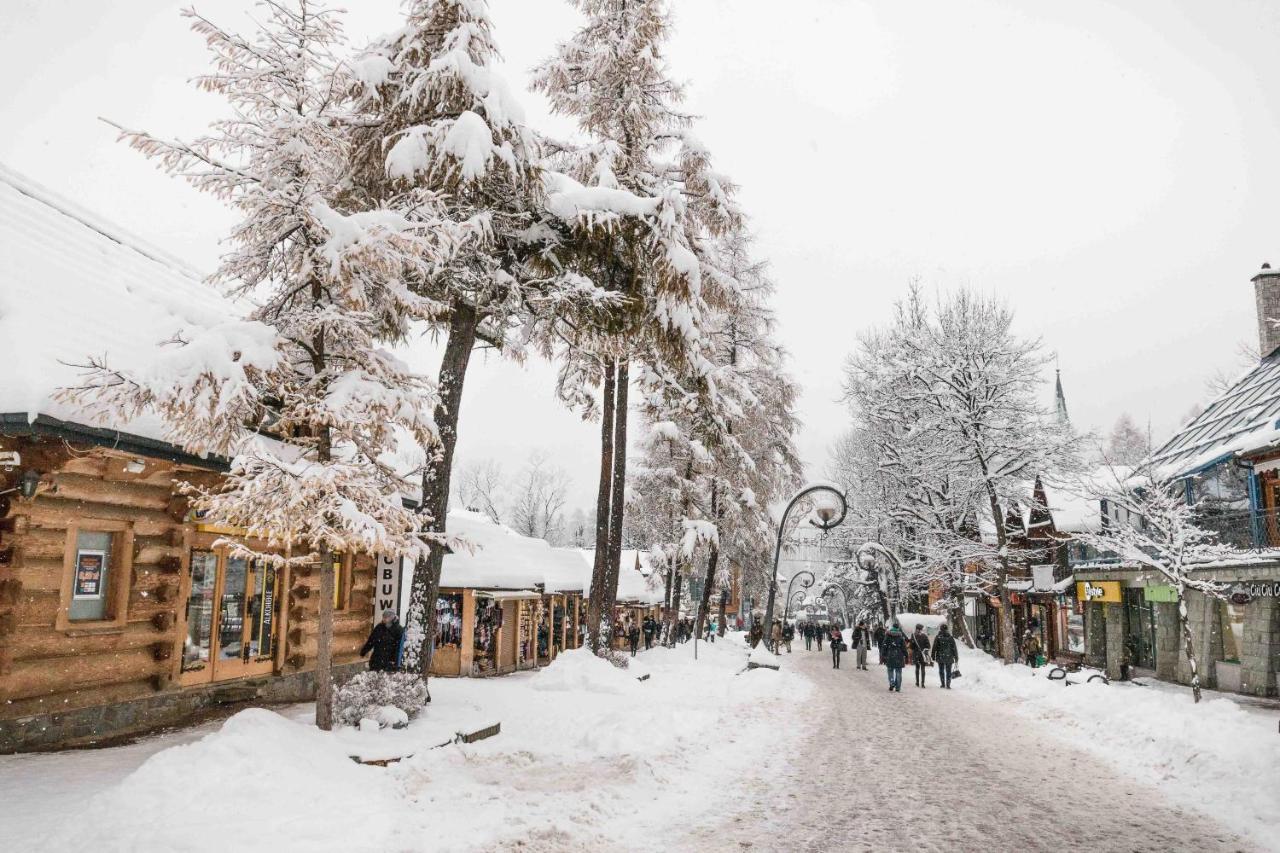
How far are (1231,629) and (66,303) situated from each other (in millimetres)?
29391

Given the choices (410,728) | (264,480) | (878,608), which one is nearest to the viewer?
(264,480)

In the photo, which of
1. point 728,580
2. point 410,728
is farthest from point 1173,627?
point 410,728

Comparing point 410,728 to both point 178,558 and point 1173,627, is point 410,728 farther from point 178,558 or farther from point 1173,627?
point 1173,627

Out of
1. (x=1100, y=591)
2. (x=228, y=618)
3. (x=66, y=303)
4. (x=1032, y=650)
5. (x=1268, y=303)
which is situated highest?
(x=1268, y=303)

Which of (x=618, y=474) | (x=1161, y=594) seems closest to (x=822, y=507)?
A: (x=618, y=474)

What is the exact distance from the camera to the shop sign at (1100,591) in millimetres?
29984

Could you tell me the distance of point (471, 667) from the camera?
21.2m

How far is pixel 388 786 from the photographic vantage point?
7.93 meters

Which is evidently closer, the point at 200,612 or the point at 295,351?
the point at 295,351

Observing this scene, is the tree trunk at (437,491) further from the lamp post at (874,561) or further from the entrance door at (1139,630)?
the entrance door at (1139,630)

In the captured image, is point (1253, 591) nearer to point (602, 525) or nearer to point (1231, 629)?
point (1231, 629)

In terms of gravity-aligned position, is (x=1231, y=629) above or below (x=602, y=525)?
below

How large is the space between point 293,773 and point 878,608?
5221 cm

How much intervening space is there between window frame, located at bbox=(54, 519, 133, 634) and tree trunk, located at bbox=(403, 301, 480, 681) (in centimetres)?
375
